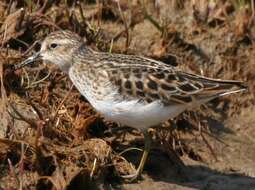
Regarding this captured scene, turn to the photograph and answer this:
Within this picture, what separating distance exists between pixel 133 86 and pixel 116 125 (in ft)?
2.69

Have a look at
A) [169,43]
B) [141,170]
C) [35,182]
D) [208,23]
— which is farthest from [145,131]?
[208,23]

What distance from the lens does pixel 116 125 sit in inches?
275

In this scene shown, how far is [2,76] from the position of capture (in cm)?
685

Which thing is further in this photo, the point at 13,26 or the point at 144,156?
the point at 13,26

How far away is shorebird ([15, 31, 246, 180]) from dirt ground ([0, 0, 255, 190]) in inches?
14.0

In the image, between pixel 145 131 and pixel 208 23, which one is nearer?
pixel 145 131

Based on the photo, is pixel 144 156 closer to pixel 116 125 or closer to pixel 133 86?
pixel 116 125

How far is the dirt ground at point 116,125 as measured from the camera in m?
6.32

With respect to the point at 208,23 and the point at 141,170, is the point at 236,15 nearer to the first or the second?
the point at 208,23

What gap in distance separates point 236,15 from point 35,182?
10.5 ft

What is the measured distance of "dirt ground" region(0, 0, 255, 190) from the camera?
249 inches

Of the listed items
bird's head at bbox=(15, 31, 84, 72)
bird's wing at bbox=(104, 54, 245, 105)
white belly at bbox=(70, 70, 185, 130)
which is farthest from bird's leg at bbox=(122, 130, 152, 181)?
bird's head at bbox=(15, 31, 84, 72)

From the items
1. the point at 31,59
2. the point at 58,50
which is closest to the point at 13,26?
the point at 31,59

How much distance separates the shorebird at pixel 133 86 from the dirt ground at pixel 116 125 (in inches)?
14.0
